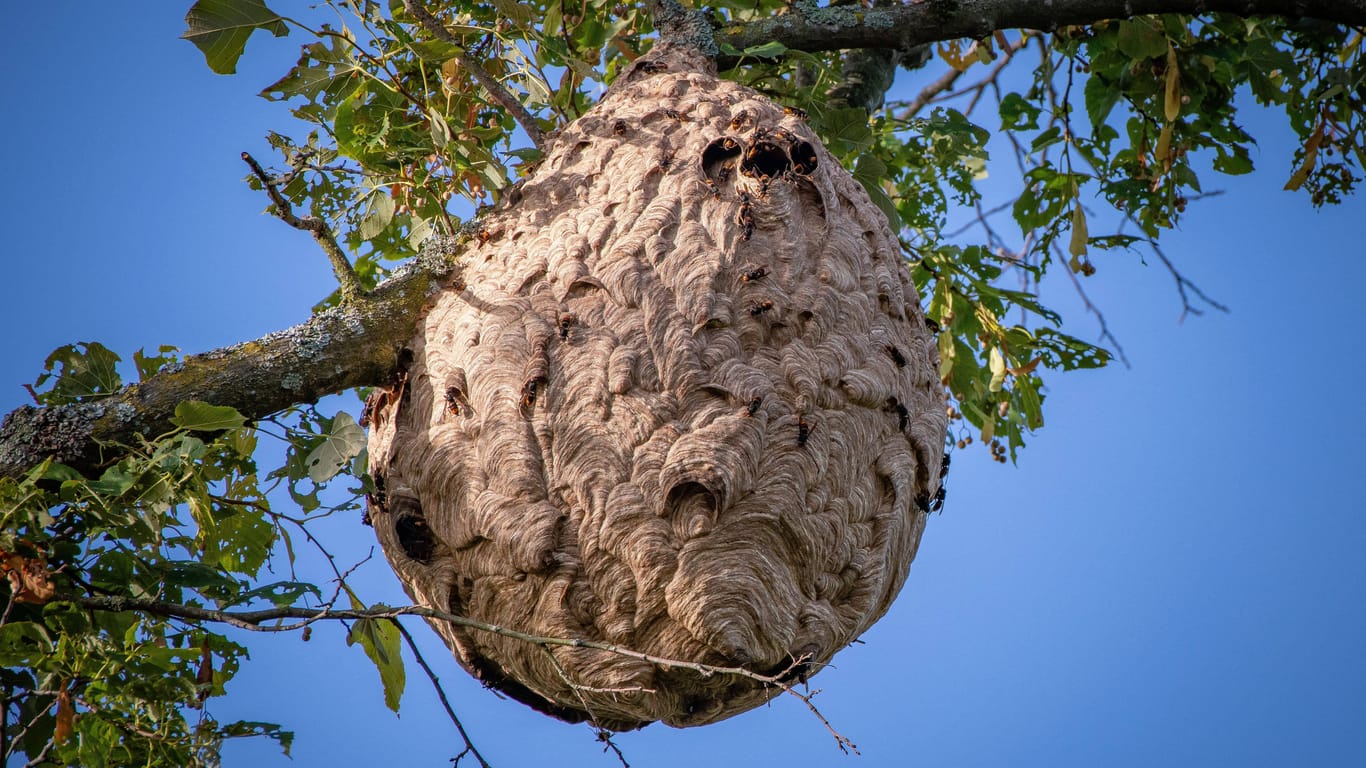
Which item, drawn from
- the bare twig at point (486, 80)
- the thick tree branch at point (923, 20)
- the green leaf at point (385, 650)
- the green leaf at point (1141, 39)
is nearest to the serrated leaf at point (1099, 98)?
the green leaf at point (1141, 39)

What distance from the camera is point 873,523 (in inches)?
95.7

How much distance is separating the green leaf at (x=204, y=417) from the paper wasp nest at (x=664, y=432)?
325mm

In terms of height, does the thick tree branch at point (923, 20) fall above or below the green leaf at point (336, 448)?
above

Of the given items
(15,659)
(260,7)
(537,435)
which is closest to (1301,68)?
(537,435)

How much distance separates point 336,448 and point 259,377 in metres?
0.21

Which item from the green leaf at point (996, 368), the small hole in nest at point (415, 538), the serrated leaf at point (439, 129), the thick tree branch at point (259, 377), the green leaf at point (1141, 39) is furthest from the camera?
the green leaf at point (996, 368)

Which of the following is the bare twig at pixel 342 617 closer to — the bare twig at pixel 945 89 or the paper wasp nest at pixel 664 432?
the paper wasp nest at pixel 664 432

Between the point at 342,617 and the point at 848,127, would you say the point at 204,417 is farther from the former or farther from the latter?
the point at 848,127

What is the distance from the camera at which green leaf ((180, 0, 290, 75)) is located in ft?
8.21

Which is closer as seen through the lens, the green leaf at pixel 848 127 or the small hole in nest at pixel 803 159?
the small hole in nest at pixel 803 159

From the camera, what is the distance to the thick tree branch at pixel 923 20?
328 centimetres

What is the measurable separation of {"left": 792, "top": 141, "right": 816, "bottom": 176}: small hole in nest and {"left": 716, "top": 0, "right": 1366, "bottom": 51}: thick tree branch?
686 millimetres

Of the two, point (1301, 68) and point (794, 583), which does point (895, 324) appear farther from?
point (1301, 68)

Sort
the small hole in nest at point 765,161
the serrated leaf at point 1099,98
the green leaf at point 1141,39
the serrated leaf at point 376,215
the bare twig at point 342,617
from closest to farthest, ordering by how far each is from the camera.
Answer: the bare twig at point 342,617 → the small hole in nest at point 765,161 → the serrated leaf at point 376,215 → the green leaf at point 1141,39 → the serrated leaf at point 1099,98
